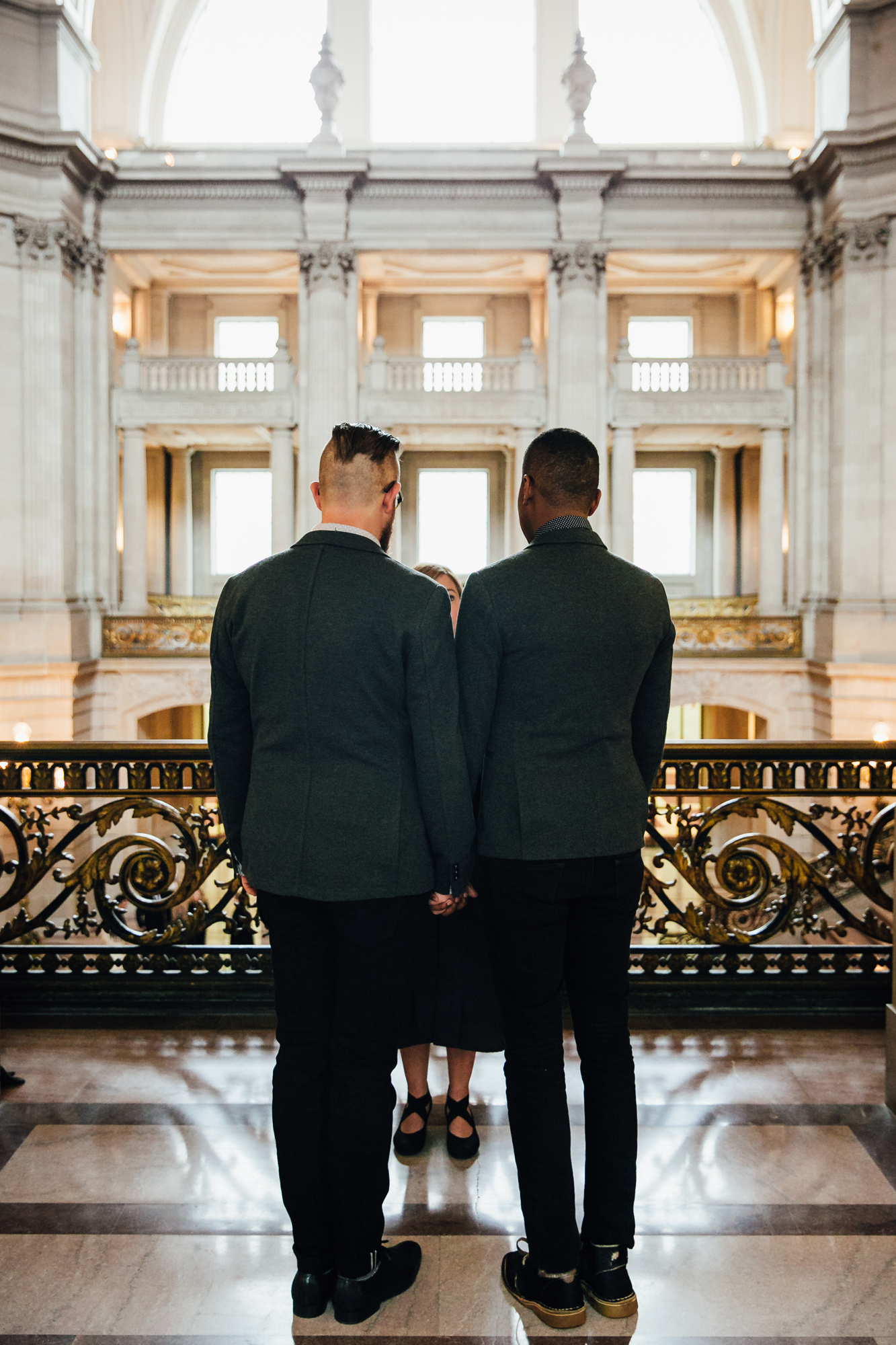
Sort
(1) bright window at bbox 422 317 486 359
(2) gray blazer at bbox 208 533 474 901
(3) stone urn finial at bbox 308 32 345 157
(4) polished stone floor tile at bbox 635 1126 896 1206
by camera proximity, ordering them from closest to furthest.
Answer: (2) gray blazer at bbox 208 533 474 901
(4) polished stone floor tile at bbox 635 1126 896 1206
(3) stone urn finial at bbox 308 32 345 157
(1) bright window at bbox 422 317 486 359

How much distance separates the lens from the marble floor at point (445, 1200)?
2.24m

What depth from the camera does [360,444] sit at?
218cm

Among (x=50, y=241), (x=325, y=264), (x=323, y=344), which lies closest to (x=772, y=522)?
(x=323, y=344)

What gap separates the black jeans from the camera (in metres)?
2.21

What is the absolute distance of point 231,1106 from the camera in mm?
3197

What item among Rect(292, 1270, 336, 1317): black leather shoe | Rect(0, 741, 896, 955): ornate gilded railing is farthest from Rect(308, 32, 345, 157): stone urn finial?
Rect(292, 1270, 336, 1317): black leather shoe

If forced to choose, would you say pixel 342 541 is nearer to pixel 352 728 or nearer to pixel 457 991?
pixel 352 728

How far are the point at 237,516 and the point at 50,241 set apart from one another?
666 cm

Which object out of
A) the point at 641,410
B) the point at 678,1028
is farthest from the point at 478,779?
the point at 641,410

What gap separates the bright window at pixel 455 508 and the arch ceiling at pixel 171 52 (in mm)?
8463

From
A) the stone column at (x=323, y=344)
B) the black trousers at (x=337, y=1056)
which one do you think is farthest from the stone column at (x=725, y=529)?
the black trousers at (x=337, y=1056)

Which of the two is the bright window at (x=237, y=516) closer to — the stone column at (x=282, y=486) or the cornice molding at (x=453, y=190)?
the stone column at (x=282, y=486)

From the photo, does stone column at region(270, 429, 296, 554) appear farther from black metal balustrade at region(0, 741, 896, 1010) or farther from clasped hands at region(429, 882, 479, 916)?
clasped hands at region(429, 882, 479, 916)

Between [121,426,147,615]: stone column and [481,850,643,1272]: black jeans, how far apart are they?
54.7 feet
